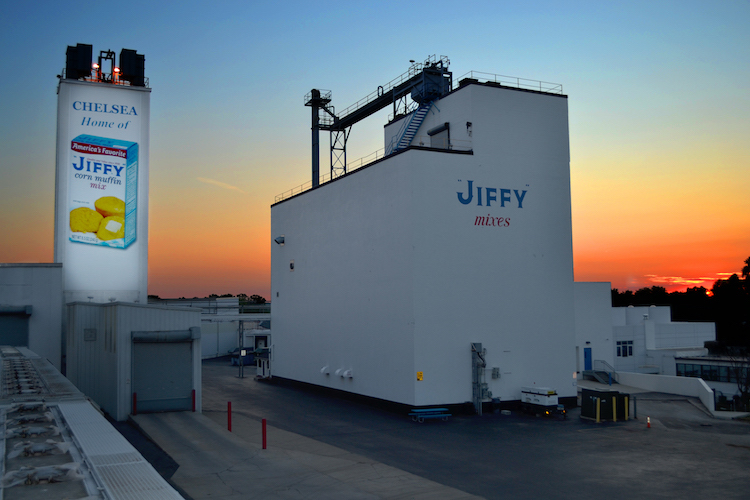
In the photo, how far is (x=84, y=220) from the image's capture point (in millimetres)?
40719

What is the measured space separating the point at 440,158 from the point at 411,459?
48.1 ft

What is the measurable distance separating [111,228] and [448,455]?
3180 centimetres

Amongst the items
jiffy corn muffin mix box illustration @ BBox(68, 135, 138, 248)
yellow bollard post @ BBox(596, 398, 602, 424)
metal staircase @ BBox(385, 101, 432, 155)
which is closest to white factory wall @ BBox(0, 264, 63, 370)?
jiffy corn muffin mix box illustration @ BBox(68, 135, 138, 248)

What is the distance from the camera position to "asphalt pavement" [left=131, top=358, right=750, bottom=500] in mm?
15266

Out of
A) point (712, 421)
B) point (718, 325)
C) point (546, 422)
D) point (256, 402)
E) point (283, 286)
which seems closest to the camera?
point (546, 422)

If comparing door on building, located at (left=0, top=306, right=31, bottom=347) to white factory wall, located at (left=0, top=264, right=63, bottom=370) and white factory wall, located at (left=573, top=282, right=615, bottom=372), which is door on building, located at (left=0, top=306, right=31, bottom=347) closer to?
white factory wall, located at (left=0, top=264, right=63, bottom=370)

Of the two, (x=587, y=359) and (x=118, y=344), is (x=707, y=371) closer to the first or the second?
(x=587, y=359)

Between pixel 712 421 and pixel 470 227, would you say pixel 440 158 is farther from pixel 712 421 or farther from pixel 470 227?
pixel 712 421

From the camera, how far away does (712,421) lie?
89.4ft

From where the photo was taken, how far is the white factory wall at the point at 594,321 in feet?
156

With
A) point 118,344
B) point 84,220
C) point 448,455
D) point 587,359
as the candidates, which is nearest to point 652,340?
point 587,359

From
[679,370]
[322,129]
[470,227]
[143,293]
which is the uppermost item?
[322,129]

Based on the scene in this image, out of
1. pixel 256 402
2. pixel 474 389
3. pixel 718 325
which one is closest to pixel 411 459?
pixel 474 389

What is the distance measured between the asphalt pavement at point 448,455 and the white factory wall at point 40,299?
12.9m
